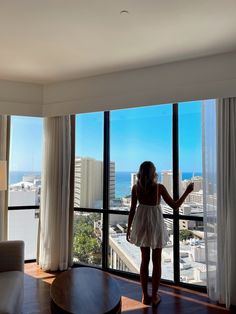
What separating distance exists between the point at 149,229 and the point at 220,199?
86 centimetres

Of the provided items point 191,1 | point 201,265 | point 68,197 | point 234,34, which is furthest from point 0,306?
point 234,34

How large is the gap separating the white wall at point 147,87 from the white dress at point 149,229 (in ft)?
4.52

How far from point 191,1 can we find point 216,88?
121cm

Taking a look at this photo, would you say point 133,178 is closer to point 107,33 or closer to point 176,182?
point 176,182

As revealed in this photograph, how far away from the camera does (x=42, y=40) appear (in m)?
3.01

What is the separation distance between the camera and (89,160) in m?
4.41

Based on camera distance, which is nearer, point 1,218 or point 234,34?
point 234,34

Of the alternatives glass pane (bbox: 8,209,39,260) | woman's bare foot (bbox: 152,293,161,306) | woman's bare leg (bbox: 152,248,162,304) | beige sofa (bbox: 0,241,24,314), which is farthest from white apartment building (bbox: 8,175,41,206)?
woman's bare foot (bbox: 152,293,161,306)

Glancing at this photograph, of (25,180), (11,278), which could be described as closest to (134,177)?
(25,180)

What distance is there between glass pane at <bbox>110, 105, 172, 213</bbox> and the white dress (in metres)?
0.72

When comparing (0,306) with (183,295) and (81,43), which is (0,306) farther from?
(81,43)

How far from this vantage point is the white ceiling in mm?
2387

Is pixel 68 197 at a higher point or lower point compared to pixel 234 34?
lower

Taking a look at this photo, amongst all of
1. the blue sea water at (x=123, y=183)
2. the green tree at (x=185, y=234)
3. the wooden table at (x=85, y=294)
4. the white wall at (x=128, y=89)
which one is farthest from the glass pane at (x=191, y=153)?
the wooden table at (x=85, y=294)
